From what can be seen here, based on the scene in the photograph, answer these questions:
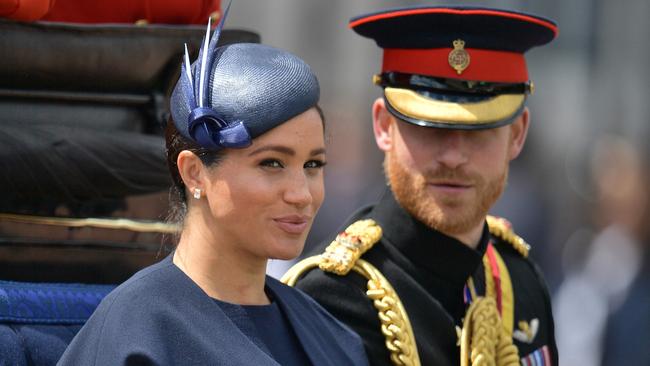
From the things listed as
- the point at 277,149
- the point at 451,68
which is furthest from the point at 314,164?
the point at 451,68

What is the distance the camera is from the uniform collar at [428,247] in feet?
13.6

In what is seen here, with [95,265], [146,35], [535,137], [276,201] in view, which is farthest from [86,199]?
[535,137]

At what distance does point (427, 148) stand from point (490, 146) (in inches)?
7.8

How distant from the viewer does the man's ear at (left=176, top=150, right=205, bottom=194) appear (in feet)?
10.2

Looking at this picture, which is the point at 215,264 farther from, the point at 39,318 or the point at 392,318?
the point at 392,318

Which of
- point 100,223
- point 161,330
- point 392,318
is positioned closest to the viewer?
point 161,330

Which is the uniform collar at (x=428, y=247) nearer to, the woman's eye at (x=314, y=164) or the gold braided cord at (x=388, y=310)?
the gold braided cord at (x=388, y=310)

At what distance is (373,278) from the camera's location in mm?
4012

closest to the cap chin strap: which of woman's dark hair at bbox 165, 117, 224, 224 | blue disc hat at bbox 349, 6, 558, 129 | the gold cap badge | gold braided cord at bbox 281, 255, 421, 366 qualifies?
blue disc hat at bbox 349, 6, 558, 129

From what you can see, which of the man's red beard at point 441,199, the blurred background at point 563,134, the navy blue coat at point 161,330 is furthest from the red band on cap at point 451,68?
the blurred background at point 563,134

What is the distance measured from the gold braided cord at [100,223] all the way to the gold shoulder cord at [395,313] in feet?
1.42

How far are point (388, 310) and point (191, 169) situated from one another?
A: 101 cm

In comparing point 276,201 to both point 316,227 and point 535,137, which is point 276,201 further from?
point 535,137

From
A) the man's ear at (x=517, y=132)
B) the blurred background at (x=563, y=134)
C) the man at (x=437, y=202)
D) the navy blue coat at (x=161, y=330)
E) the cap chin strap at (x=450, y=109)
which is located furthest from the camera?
Result: the blurred background at (x=563, y=134)
